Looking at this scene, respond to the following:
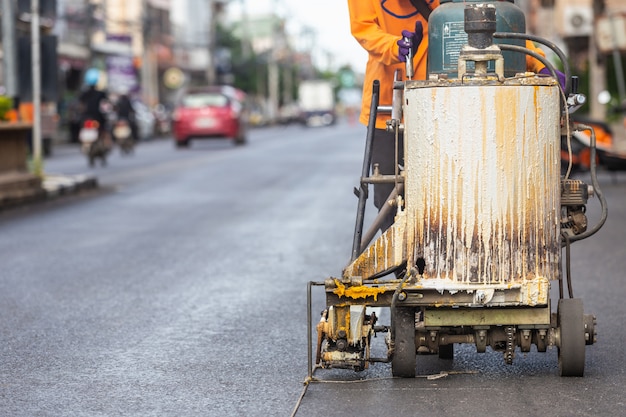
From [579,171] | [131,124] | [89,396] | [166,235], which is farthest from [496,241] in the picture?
[131,124]

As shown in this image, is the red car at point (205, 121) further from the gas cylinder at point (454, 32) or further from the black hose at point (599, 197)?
the black hose at point (599, 197)

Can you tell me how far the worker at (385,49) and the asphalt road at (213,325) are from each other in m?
0.91

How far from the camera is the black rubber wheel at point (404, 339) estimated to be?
5320 mm

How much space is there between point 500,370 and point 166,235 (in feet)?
22.6

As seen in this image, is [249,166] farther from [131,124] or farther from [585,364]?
[585,364]

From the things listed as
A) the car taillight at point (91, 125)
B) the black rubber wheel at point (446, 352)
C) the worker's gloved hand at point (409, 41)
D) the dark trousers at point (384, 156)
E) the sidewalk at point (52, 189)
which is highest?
the worker's gloved hand at point (409, 41)

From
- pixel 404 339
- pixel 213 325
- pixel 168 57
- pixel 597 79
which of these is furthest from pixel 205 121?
pixel 168 57

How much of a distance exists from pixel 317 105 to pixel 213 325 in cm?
8407

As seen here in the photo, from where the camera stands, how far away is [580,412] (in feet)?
16.0

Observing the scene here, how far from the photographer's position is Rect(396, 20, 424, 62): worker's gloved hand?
18.6 ft

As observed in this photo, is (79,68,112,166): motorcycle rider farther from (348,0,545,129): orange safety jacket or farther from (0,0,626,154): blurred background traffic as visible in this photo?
(348,0,545,129): orange safety jacket

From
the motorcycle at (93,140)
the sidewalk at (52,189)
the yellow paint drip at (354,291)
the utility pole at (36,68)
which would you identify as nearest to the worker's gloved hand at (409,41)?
the yellow paint drip at (354,291)

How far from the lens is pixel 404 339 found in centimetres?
533

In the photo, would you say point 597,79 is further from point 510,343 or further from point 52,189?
point 510,343
